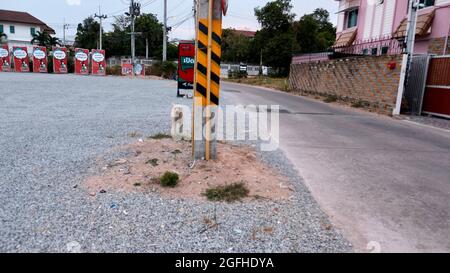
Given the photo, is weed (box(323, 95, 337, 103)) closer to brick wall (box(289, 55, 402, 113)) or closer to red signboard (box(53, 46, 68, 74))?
brick wall (box(289, 55, 402, 113))

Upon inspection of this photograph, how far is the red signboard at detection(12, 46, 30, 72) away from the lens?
1262 inches

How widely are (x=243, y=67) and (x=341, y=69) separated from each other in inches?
1402

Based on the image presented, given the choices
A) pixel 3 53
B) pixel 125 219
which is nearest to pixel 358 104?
pixel 125 219

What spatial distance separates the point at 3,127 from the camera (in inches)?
290

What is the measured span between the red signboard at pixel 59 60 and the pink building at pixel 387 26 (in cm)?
2573

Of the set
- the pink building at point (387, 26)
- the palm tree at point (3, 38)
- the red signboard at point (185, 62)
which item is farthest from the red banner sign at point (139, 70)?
the palm tree at point (3, 38)

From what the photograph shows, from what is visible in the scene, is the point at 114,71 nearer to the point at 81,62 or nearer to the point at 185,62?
the point at 81,62

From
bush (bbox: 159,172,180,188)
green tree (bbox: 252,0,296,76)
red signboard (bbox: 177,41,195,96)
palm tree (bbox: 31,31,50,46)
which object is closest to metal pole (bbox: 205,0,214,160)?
bush (bbox: 159,172,180,188)

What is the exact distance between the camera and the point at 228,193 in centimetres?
394

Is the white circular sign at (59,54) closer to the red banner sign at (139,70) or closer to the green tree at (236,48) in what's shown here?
the red banner sign at (139,70)

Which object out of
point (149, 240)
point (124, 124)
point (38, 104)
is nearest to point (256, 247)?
point (149, 240)

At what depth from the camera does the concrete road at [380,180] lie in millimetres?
3283

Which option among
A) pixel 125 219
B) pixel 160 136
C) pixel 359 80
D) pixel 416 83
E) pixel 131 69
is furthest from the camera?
pixel 131 69

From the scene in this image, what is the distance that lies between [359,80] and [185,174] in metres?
13.8
